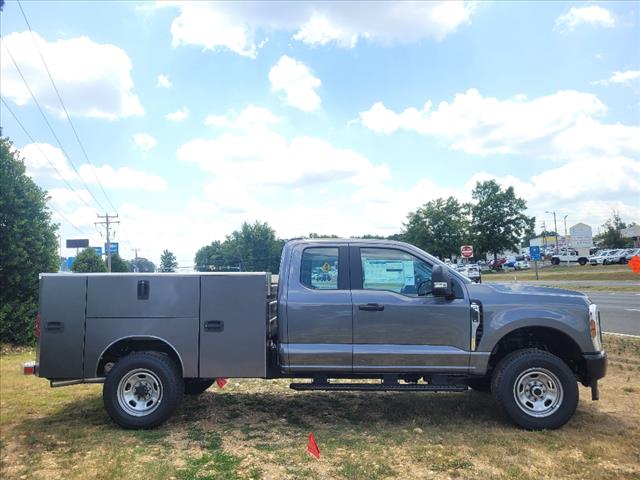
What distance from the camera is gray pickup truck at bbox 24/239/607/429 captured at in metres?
5.45

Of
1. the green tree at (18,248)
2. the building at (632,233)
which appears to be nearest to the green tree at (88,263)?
the green tree at (18,248)

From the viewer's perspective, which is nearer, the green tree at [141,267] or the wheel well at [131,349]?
the wheel well at [131,349]

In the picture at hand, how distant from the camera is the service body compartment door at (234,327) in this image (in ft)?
18.5

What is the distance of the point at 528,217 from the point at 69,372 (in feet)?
255

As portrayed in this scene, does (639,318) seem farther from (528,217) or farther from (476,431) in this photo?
(528,217)

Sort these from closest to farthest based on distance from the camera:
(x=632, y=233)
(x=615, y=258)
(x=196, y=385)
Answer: (x=196, y=385)
(x=615, y=258)
(x=632, y=233)

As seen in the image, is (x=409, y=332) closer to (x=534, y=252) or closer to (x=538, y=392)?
(x=538, y=392)

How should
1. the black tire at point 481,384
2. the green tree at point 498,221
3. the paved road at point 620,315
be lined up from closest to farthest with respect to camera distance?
the black tire at point 481,384 → the paved road at point 620,315 → the green tree at point 498,221

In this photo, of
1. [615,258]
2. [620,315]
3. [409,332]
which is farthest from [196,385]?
[615,258]

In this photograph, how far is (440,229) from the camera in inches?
2704

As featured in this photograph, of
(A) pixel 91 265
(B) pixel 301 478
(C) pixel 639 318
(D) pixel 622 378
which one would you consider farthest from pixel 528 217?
(B) pixel 301 478

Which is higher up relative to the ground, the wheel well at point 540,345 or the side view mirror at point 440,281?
the side view mirror at point 440,281

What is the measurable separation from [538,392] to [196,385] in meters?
4.12

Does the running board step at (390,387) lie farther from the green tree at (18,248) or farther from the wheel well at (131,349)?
the green tree at (18,248)
